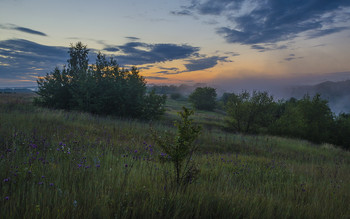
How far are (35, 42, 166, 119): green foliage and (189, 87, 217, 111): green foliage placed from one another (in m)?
66.2

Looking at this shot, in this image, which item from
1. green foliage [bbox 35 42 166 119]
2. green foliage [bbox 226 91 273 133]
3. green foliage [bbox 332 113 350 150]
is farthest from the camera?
green foliage [bbox 332 113 350 150]

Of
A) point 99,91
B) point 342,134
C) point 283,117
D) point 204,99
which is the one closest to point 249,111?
point 283,117

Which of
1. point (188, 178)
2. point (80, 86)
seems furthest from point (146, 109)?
point (188, 178)

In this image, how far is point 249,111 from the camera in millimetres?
32188

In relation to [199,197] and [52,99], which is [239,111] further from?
[199,197]

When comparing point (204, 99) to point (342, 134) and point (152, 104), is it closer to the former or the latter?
point (342, 134)

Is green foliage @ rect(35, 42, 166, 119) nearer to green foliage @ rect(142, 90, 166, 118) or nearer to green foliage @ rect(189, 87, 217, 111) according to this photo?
green foliage @ rect(142, 90, 166, 118)

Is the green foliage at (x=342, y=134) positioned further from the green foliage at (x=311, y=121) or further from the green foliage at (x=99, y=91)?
the green foliage at (x=99, y=91)

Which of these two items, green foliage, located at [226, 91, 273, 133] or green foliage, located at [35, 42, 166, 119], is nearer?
green foliage, located at [35, 42, 166, 119]

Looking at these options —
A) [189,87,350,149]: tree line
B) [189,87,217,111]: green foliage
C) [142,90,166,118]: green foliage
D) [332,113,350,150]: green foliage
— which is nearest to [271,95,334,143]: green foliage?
[189,87,350,149]: tree line

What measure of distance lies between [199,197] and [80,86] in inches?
827

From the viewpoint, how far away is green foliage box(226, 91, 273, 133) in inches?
1262

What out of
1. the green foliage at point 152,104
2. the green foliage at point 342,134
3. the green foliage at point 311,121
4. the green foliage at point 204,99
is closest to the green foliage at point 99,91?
the green foliage at point 152,104

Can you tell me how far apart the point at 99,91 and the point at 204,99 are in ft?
240
